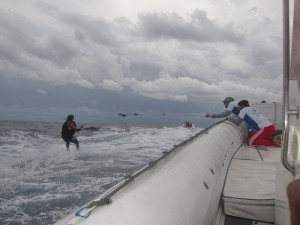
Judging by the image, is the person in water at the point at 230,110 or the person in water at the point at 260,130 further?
the person in water at the point at 230,110

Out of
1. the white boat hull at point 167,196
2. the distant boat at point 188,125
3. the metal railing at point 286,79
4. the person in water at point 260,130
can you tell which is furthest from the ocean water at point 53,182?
the distant boat at point 188,125

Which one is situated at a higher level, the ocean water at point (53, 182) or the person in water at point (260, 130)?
the person in water at point (260, 130)

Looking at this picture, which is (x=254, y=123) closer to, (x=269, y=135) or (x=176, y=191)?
(x=269, y=135)

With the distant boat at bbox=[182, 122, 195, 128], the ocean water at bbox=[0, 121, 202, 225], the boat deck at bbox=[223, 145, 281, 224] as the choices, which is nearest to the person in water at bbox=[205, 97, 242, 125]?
the ocean water at bbox=[0, 121, 202, 225]

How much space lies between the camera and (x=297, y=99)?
1410 mm

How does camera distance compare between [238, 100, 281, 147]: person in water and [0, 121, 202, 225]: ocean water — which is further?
[238, 100, 281, 147]: person in water

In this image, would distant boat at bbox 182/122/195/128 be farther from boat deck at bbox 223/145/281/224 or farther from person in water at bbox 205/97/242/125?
boat deck at bbox 223/145/281/224

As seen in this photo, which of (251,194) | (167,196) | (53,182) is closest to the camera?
(167,196)

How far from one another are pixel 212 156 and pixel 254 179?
50 cm

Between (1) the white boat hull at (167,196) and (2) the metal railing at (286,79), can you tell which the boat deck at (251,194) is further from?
(2) the metal railing at (286,79)

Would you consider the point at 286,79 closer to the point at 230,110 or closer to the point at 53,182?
the point at 53,182

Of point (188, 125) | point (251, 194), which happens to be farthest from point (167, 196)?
point (188, 125)

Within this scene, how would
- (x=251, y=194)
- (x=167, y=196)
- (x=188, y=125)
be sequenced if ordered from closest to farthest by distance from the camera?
(x=167, y=196), (x=251, y=194), (x=188, y=125)

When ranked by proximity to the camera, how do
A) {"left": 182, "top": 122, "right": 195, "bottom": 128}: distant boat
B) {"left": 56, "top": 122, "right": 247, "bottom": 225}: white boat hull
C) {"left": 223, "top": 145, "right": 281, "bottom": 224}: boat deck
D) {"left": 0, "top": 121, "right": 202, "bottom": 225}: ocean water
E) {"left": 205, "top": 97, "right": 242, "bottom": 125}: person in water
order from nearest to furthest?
{"left": 56, "top": 122, "right": 247, "bottom": 225}: white boat hull → {"left": 223, "top": 145, "right": 281, "bottom": 224}: boat deck → {"left": 0, "top": 121, "right": 202, "bottom": 225}: ocean water → {"left": 205, "top": 97, "right": 242, "bottom": 125}: person in water → {"left": 182, "top": 122, "right": 195, "bottom": 128}: distant boat
